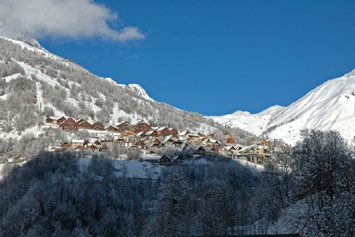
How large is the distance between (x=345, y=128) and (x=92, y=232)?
184 meters

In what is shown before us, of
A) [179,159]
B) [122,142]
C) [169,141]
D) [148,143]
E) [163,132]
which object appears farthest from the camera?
[163,132]

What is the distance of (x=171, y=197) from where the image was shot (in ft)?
180

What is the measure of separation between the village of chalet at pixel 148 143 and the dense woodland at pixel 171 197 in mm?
8153

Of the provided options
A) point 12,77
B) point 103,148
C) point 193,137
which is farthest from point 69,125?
point 12,77

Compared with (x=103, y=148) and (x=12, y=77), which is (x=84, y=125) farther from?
(x=12, y=77)

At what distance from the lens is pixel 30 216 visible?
56000mm

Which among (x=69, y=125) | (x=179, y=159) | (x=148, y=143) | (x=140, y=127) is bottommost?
(x=179, y=159)

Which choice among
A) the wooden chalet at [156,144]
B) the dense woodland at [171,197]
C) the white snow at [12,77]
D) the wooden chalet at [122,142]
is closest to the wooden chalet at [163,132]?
the wooden chalet at [156,144]

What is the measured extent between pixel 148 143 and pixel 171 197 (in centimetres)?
4458

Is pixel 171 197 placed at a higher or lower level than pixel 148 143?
lower

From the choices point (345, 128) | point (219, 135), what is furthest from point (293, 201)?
point (345, 128)

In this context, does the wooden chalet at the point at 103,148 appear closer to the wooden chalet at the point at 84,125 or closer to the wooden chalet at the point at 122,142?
the wooden chalet at the point at 122,142

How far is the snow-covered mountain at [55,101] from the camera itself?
106 meters

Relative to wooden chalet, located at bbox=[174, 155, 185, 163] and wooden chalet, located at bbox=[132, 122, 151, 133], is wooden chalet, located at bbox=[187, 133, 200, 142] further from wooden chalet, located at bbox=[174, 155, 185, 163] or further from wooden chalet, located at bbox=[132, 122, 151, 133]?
wooden chalet, located at bbox=[174, 155, 185, 163]
